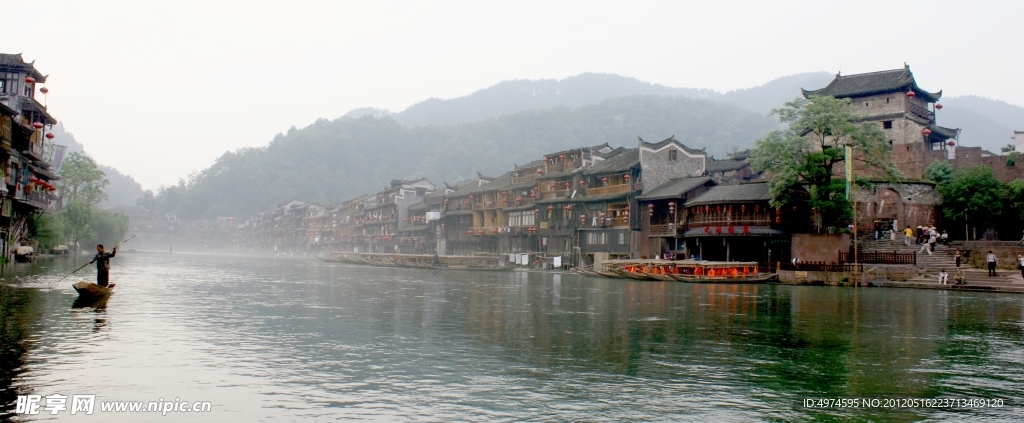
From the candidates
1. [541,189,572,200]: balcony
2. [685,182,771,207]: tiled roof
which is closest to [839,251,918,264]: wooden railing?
[685,182,771,207]: tiled roof

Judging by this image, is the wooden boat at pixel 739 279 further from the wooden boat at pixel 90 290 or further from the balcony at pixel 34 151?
the balcony at pixel 34 151

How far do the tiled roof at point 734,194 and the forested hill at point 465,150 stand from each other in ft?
→ 360

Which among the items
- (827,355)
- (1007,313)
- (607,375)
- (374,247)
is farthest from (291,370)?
(374,247)

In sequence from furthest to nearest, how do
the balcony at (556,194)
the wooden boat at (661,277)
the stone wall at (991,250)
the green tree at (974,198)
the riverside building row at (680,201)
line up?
the balcony at (556,194) < the riverside building row at (680,201) < the wooden boat at (661,277) < the green tree at (974,198) < the stone wall at (991,250)

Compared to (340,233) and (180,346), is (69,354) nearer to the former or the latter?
(180,346)

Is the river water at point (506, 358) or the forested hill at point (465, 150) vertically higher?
the forested hill at point (465, 150)

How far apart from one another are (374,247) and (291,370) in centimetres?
10681

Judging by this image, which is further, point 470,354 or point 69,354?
point 470,354

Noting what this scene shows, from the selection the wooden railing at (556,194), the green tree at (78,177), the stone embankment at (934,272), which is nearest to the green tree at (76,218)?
the green tree at (78,177)

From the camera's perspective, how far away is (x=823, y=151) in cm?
4922

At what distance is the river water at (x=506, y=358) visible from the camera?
1236 cm

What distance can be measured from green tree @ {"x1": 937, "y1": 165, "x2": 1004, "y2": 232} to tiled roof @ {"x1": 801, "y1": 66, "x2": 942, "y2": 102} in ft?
34.0

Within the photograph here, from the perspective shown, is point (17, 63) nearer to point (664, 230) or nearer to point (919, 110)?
point (664, 230)

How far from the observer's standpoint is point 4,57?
55.0 metres
